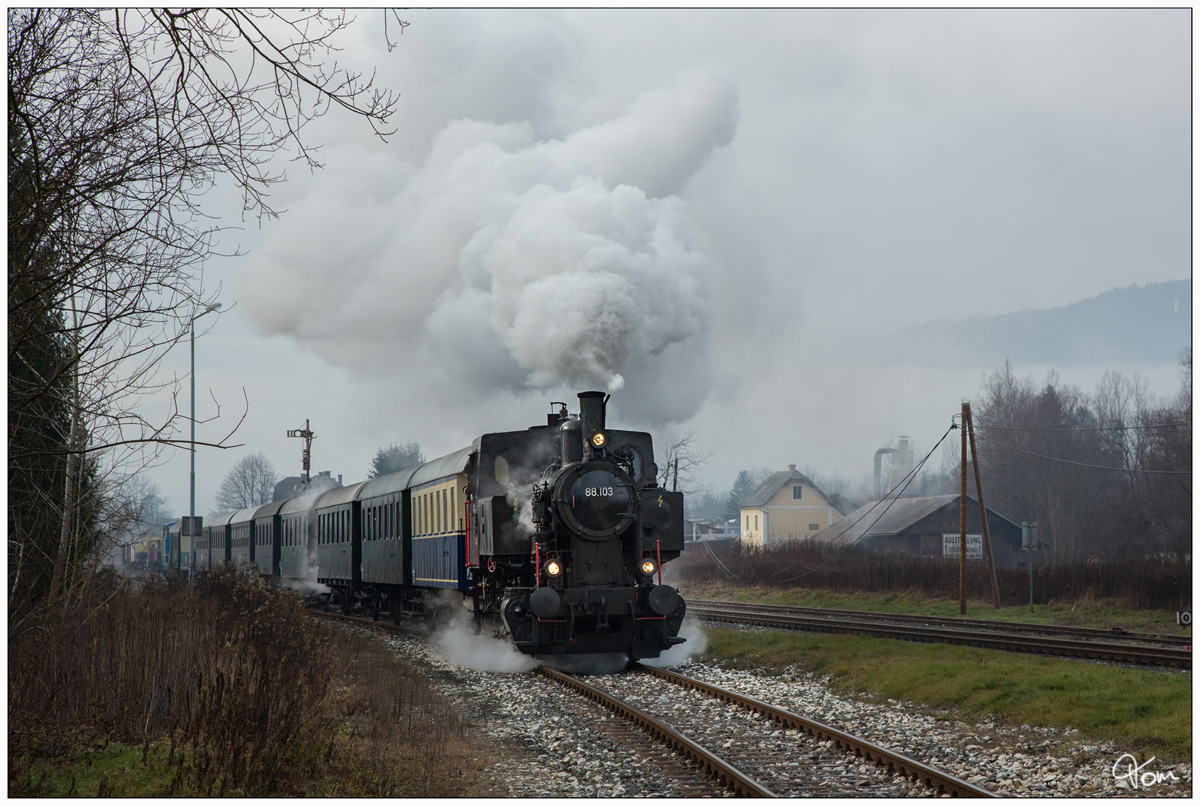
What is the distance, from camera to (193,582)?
2109 cm

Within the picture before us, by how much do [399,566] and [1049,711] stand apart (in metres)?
12.8

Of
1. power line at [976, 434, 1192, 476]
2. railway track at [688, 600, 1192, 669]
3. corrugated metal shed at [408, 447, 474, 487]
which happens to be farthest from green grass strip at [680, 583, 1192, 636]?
power line at [976, 434, 1192, 476]

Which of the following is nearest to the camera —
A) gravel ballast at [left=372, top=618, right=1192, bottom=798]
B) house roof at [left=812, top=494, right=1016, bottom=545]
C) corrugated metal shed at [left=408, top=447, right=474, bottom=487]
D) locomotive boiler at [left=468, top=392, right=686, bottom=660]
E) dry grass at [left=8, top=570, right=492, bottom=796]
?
dry grass at [left=8, top=570, right=492, bottom=796]

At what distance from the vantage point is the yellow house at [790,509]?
67.2m

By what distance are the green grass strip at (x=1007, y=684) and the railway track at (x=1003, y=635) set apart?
3.57ft

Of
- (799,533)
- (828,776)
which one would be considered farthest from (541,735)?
(799,533)

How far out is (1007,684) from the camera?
33.4ft

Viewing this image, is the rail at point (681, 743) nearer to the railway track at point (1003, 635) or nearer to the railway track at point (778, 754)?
the railway track at point (778, 754)

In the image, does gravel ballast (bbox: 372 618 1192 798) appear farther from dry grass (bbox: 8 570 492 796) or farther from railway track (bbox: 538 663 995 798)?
dry grass (bbox: 8 570 492 796)

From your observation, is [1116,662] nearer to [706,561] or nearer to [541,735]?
[541,735]

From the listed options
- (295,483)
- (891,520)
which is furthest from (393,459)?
(891,520)

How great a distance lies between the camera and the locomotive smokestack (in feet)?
40.0

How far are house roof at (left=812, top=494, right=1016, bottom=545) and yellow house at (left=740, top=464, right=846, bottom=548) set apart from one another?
1327cm

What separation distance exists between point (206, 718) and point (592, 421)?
6.28 m
